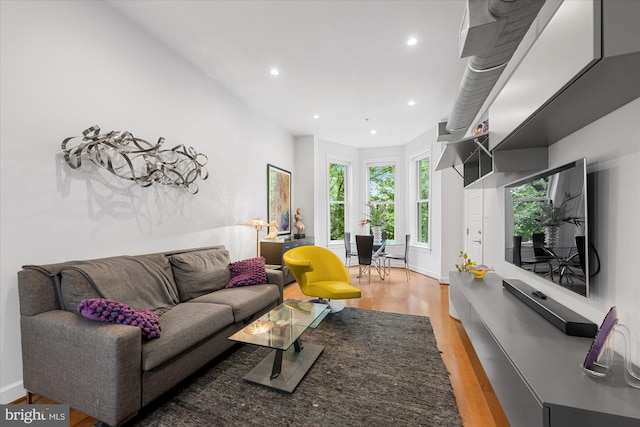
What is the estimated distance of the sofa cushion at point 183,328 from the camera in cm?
161

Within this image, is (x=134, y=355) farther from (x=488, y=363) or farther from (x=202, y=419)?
(x=488, y=363)

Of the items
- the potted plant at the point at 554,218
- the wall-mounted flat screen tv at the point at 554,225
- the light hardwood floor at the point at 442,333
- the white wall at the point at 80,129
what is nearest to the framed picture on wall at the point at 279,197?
the light hardwood floor at the point at 442,333

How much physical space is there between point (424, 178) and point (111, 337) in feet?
19.0

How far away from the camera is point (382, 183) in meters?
6.70

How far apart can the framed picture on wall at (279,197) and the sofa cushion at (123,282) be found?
8.05 feet

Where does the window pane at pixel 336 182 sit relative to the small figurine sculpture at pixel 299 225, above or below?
above

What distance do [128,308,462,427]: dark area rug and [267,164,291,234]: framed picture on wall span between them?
2784 mm

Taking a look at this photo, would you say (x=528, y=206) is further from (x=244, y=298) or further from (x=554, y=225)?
(x=244, y=298)

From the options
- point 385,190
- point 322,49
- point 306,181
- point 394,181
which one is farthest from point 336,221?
point 322,49

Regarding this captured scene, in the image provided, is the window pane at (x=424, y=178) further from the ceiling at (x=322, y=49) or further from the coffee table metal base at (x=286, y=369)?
the coffee table metal base at (x=286, y=369)

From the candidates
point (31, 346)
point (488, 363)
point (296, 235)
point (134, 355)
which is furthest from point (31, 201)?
point (296, 235)

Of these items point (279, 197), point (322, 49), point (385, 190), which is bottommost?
point (279, 197)

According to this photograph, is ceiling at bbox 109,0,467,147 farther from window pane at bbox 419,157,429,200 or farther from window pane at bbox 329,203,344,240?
window pane at bbox 329,203,344,240

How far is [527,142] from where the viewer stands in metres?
1.93
